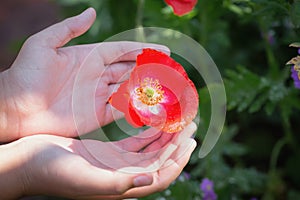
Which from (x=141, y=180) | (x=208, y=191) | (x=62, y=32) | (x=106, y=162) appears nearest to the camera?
(x=141, y=180)

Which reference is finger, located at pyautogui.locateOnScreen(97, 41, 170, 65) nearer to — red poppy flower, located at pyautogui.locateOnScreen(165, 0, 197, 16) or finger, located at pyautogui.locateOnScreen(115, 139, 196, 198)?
red poppy flower, located at pyautogui.locateOnScreen(165, 0, 197, 16)

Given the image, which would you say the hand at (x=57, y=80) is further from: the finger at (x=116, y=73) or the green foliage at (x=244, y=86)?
the green foliage at (x=244, y=86)

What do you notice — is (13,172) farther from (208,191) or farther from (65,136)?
(208,191)

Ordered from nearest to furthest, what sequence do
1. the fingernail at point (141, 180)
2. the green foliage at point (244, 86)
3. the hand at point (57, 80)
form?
the fingernail at point (141, 180) < the hand at point (57, 80) < the green foliage at point (244, 86)

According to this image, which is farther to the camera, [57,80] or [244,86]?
[244,86]

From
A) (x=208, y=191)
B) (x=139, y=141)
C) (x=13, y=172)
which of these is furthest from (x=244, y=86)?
(x=13, y=172)

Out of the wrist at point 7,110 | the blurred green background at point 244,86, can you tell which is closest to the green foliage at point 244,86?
the blurred green background at point 244,86

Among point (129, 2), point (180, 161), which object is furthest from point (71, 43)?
point (180, 161)

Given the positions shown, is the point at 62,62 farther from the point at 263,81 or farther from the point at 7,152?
the point at 263,81
